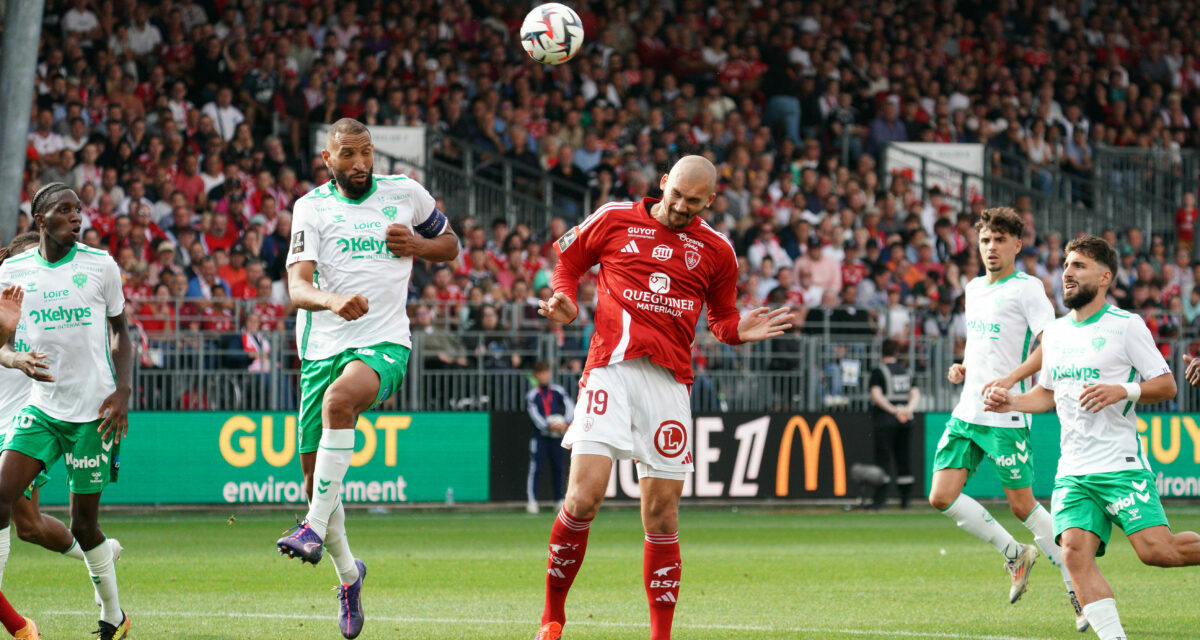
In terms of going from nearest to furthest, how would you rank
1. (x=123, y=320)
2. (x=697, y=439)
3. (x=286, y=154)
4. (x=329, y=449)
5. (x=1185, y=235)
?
(x=329, y=449)
(x=123, y=320)
(x=697, y=439)
(x=286, y=154)
(x=1185, y=235)

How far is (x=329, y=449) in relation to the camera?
812cm

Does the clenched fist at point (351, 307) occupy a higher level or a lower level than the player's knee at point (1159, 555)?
higher

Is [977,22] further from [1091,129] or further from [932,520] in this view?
[932,520]

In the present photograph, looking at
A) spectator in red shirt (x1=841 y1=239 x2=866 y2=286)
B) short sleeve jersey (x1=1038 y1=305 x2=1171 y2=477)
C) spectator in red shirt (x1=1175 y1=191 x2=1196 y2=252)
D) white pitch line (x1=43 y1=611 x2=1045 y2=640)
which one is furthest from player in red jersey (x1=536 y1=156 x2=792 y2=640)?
spectator in red shirt (x1=1175 y1=191 x2=1196 y2=252)

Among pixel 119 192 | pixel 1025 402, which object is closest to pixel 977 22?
pixel 119 192

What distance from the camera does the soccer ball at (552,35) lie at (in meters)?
11.1

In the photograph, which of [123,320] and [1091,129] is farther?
[1091,129]

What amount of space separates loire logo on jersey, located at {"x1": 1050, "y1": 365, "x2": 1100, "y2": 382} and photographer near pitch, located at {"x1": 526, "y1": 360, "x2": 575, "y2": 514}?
10.5 metres

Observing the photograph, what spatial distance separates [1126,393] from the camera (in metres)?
7.65

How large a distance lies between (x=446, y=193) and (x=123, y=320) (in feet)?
46.0

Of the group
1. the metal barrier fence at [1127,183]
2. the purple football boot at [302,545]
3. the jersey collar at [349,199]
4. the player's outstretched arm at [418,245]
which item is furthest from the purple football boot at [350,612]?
the metal barrier fence at [1127,183]

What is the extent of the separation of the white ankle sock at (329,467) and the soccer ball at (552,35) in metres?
4.01

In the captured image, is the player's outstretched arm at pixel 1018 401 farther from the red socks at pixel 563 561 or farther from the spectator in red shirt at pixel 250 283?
the spectator in red shirt at pixel 250 283

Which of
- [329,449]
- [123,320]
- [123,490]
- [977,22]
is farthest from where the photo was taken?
[977,22]
